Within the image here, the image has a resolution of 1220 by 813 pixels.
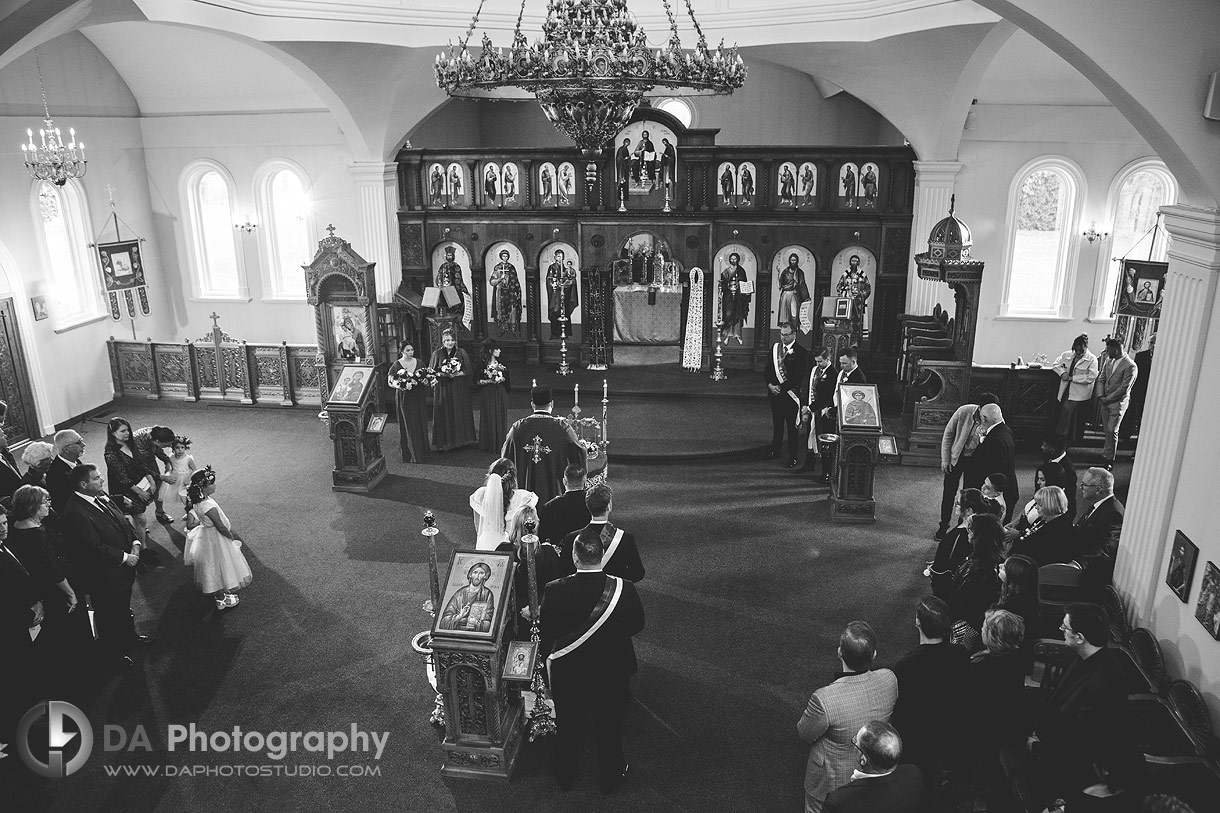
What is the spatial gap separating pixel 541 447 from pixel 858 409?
3781 mm

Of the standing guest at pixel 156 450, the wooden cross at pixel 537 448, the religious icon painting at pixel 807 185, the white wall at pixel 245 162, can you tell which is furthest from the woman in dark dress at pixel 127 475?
the religious icon painting at pixel 807 185

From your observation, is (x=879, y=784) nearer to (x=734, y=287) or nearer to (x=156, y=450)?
(x=156, y=450)

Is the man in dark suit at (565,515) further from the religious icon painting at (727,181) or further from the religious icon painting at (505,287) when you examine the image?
the religious icon painting at (505,287)

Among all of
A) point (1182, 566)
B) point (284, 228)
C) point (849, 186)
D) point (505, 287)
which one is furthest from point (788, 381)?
point (284, 228)

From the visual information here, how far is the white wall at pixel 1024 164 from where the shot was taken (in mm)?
15750

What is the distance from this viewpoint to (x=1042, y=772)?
5527 mm

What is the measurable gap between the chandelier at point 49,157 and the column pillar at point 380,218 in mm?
4388

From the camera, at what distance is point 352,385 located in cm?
1169

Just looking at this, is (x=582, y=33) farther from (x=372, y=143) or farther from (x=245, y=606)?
(x=372, y=143)

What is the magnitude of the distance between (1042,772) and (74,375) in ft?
50.3

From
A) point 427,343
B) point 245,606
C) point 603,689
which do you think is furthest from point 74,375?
point 603,689

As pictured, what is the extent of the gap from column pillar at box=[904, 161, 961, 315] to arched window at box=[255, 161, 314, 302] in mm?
11385

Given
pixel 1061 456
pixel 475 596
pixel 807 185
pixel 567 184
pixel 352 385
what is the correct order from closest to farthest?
pixel 475 596 → pixel 1061 456 → pixel 352 385 → pixel 807 185 → pixel 567 184

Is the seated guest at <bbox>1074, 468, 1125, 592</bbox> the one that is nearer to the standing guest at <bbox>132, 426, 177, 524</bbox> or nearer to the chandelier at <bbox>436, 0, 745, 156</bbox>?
the chandelier at <bbox>436, 0, 745, 156</bbox>
